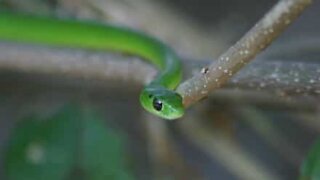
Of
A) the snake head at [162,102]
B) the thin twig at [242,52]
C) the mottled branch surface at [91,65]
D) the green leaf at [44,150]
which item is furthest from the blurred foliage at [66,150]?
the thin twig at [242,52]

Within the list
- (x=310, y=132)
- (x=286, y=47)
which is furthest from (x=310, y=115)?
(x=310, y=132)

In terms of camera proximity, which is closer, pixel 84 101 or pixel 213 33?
pixel 84 101

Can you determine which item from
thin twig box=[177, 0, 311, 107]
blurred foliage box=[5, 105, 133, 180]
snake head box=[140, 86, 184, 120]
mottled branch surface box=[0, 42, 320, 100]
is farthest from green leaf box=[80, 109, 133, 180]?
thin twig box=[177, 0, 311, 107]

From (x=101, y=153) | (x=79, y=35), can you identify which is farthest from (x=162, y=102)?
(x=79, y=35)

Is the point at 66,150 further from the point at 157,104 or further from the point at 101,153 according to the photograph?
the point at 157,104

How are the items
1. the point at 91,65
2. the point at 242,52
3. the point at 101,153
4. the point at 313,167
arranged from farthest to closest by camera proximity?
the point at 101,153 → the point at 91,65 → the point at 313,167 → the point at 242,52

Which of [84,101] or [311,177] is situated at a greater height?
[311,177]

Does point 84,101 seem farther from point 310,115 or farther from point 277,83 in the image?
point 277,83
